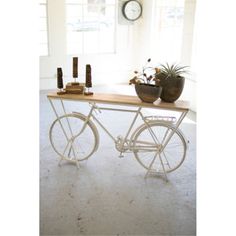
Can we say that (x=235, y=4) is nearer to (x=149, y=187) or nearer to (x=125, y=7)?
(x=149, y=187)

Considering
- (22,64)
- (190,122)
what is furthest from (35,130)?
(190,122)

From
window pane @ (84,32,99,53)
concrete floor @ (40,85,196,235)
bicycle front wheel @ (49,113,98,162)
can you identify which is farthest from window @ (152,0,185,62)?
concrete floor @ (40,85,196,235)

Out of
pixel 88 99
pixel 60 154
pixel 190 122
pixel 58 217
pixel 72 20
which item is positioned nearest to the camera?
pixel 58 217

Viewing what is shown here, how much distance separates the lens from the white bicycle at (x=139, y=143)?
2.91 meters

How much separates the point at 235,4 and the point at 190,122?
12.7 feet

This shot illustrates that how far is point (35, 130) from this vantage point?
895 millimetres

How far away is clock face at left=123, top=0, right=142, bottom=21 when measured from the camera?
20.2 ft

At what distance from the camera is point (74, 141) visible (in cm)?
375

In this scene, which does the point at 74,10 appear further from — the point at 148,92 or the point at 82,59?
the point at 148,92

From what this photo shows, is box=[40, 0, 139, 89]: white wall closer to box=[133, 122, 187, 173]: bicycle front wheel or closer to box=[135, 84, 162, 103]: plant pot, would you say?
box=[133, 122, 187, 173]: bicycle front wheel

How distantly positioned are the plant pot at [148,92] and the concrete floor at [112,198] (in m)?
0.80

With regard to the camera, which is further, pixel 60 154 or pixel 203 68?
pixel 60 154

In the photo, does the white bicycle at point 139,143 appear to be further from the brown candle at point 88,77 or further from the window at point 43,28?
the window at point 43,28

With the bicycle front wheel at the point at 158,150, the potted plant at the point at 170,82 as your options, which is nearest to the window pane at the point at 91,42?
the bicycle front wheel at the point at 158,150
